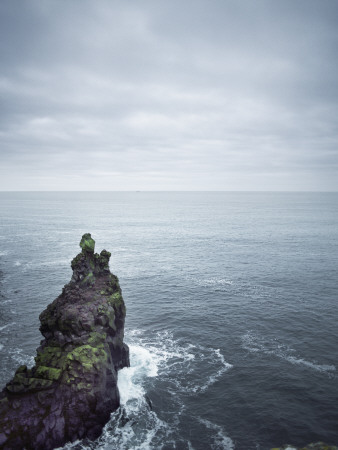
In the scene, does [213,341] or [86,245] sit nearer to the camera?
[86,245]

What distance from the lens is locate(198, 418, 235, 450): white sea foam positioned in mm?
32188

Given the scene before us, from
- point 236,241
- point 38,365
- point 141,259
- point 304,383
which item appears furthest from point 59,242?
point 304,383

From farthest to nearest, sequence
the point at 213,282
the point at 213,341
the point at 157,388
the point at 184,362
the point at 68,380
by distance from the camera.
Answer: the point at 213,282 → the point at 213,341 → the point at 184,362 → the point at 157,388 → the point at 68,380

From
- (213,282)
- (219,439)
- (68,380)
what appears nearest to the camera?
(68,380)

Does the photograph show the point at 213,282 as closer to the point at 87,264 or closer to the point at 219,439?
the point at 87,264

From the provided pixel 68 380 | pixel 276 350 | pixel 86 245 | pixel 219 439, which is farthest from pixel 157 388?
pixel 86 245

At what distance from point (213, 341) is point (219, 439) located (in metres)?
20.3

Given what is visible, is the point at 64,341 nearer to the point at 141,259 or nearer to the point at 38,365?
the point at 38,365

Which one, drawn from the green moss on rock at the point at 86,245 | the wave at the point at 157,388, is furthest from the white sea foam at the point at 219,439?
the green moss on rock at the point at 86,245

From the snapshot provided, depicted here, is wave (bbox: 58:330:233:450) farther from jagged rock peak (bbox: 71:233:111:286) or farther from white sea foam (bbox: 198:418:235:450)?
jagged rock peak (bbox: 71:233:111:286)

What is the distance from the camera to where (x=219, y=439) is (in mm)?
33188

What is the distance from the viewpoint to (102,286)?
45094mm

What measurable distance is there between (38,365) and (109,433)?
36.4 ft

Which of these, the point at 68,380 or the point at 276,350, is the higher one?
the point at 68,380
